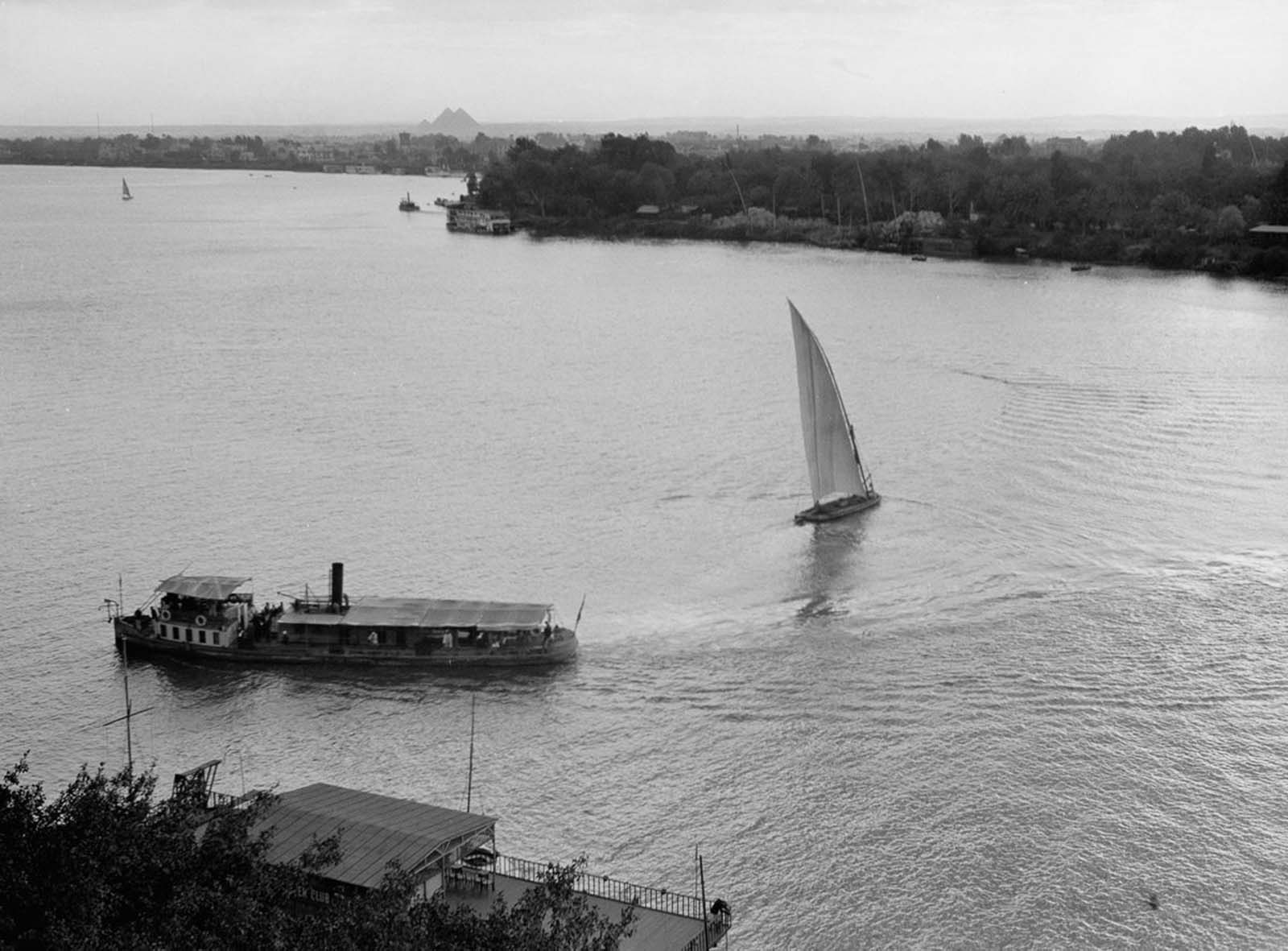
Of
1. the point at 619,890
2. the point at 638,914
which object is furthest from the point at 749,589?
the point at 638,914

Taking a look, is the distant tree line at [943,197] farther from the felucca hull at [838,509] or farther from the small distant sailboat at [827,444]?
the felucca hull at [838,509]

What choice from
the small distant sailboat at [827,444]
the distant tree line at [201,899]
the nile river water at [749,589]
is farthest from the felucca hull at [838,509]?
the distant tree line at [201,899]

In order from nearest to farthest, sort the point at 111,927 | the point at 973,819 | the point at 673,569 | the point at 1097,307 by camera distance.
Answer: the point at 111,927, the point at 973,819, the point at 673,569, the point at 1097,307

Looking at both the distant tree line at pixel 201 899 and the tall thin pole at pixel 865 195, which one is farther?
the tall thin pole at pixel 865 195

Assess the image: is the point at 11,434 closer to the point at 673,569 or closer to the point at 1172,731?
the point at 673,569

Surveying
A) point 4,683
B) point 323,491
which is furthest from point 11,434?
point 4,683
